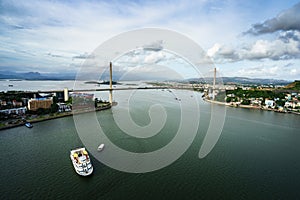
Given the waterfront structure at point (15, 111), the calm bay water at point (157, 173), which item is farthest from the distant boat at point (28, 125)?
the waterfront structure at point (15, 111)

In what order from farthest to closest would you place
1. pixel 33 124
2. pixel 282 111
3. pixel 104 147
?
pixel 282 111 → pixel 33 124 → pixel 104 147

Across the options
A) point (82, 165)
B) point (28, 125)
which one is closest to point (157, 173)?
point (82, 165)

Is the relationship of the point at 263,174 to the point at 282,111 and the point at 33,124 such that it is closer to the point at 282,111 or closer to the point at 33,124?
the point at 33,124

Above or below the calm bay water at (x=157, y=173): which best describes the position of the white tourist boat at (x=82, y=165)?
above

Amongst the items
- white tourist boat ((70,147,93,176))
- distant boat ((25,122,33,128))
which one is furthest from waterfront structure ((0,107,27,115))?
white tourist boat ((70,147,93,176))

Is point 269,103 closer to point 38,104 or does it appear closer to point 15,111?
point 38,104

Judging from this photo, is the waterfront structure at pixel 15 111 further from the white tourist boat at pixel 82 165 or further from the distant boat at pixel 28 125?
the white tourist boat at pixel 82 165

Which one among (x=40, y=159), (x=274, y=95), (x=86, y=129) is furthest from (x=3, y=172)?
(x=274, y=95)

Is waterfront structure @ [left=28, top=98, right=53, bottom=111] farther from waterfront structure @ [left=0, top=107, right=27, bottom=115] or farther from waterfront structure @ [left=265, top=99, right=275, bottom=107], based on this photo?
waterfront structure @ [left=265, top=99, right=275, bottom=107]
